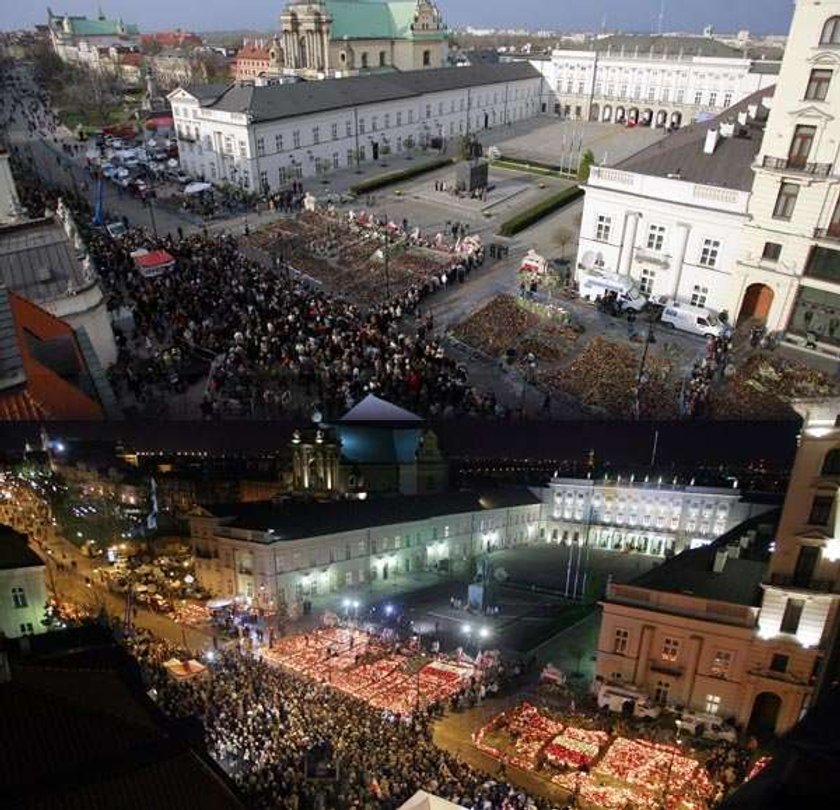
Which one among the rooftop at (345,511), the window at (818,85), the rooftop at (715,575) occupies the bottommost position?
the rooftop at (345,511)

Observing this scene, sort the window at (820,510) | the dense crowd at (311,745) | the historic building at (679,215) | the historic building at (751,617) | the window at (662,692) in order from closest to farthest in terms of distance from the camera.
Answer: the dense crowd at (311,745), the window at (820,510), the historic building at (751,617), the window at (662,692), the historic building at (679,215)

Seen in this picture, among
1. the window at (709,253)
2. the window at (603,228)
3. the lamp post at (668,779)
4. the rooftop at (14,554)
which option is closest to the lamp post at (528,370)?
the window at (709,253)

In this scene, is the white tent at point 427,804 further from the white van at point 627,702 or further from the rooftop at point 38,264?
the rooftop at point 38,264

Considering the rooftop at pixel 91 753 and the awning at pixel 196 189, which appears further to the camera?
the awning at pixel 196 189

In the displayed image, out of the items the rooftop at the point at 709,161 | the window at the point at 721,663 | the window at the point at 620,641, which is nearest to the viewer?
the window at the point at 721,663

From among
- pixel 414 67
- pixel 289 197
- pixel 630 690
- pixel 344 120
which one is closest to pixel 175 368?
pixel 630 690

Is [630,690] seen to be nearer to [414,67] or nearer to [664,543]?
[664,543]
